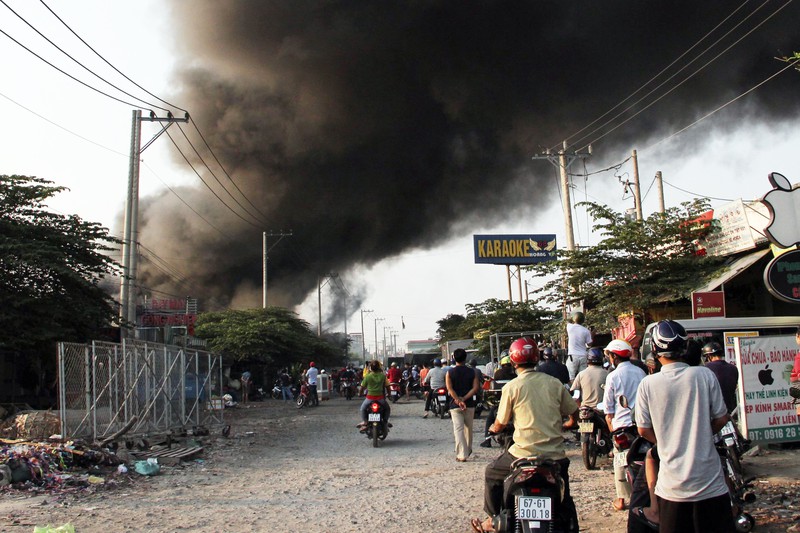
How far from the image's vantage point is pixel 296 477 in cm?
824

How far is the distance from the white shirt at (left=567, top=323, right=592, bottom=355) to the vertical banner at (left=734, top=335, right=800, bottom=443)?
9.39 feet

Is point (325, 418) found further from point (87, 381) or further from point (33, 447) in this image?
point (33, 447)

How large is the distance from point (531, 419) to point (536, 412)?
53 mm

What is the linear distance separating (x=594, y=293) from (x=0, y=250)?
1311cm

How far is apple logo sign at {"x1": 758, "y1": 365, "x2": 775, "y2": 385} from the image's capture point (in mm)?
8336

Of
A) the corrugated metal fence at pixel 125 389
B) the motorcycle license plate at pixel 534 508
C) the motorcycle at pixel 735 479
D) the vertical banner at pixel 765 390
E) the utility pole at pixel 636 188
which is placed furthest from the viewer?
the utility pole at pixel 636 188

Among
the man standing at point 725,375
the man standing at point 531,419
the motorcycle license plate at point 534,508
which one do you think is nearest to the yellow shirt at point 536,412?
the man standing at point 531,419

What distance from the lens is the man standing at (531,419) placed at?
426 cm

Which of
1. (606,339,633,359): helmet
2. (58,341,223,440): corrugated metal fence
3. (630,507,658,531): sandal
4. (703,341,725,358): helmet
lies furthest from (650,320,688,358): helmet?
(58,341,223,440): corrugated metal fence

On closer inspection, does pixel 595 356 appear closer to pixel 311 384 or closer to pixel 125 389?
pixel 125 389

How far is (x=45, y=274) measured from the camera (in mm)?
16547

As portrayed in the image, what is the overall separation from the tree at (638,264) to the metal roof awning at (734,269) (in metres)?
0.38

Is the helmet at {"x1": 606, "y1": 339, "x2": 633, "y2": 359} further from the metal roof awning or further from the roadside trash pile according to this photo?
the metal roof awning

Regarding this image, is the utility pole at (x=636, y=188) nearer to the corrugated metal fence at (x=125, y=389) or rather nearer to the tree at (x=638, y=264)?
the tree at (x=638, y=264)
